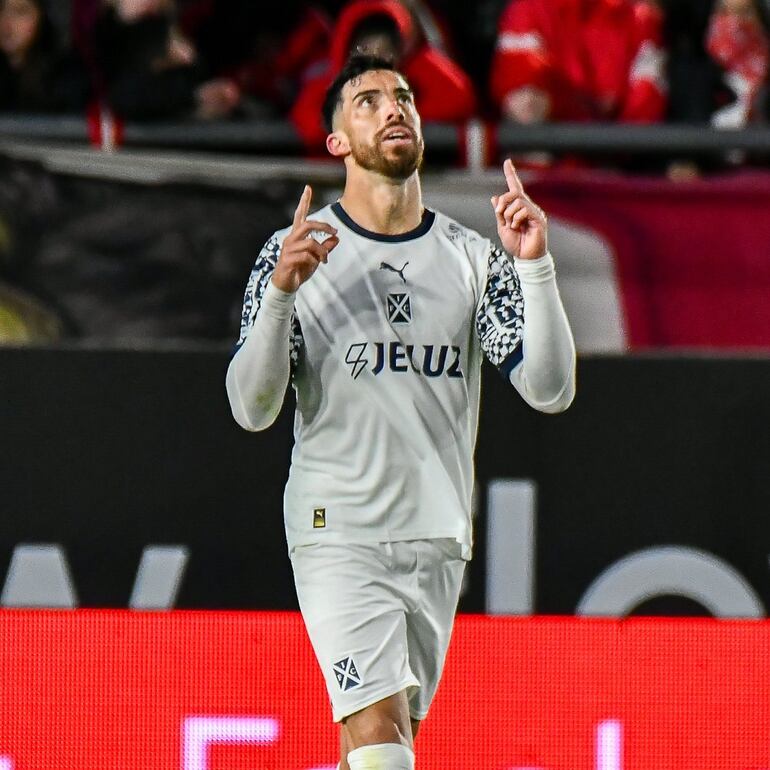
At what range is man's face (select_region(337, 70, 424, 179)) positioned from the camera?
10.8ft

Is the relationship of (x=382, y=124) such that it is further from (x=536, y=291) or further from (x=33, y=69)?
(x=33, y=69)

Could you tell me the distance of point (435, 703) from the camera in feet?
12.7

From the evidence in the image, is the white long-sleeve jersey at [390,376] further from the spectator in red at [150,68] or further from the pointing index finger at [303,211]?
the spectator in red at [150,68]

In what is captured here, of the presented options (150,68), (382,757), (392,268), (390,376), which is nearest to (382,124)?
(392,268)

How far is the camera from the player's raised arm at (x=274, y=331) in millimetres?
3074

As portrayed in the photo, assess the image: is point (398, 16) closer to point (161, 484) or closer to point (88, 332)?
point (88, 332)

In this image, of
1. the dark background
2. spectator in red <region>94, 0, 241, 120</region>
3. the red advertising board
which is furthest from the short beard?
spectator in red <region>94, 0, 241, 120</region>

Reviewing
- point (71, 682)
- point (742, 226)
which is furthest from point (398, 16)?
point (71, 682)

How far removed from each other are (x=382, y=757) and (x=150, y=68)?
354 cm

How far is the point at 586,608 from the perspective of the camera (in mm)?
4824

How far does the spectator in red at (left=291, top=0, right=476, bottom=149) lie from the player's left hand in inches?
108

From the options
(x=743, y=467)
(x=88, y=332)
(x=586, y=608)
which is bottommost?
(x=586, y=608)

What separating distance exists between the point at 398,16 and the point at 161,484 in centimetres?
209

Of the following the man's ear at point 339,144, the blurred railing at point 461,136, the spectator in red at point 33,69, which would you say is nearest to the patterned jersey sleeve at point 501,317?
the man's ear at point 339,144
